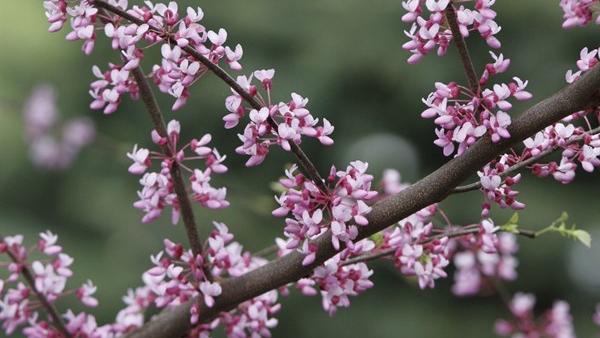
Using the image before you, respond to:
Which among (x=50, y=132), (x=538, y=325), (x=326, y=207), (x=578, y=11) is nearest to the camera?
(x=578, y=11)

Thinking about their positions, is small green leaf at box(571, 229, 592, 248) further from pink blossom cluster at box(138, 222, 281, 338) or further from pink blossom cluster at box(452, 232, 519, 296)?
pink blossom cluster at box(452, 232, 519, 296)

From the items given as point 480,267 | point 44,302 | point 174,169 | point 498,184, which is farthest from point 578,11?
point 480,267

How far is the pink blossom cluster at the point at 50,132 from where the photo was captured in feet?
22.5

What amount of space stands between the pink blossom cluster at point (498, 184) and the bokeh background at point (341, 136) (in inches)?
339

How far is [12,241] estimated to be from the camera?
1987 millimetres

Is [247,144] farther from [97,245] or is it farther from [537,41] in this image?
[97,245]

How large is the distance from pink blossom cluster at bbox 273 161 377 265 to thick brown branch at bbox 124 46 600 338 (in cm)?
3

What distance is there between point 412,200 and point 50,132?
20.2 ft

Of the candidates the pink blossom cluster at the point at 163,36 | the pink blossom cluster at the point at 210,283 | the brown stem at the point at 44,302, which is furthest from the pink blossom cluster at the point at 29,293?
the pink blossom cluster at the point at 163,36

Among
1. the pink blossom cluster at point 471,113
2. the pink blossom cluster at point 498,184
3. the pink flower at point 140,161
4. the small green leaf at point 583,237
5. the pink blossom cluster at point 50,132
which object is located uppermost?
the pink blossom cluster at point 471,113

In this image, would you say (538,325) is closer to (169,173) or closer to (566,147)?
(566,147)

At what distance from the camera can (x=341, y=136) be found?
39.8ft

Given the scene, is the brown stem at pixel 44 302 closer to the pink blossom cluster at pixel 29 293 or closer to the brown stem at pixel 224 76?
the pink blossom cluster at pixel 29 293

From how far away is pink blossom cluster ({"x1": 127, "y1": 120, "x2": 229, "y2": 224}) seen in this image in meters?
1.74
